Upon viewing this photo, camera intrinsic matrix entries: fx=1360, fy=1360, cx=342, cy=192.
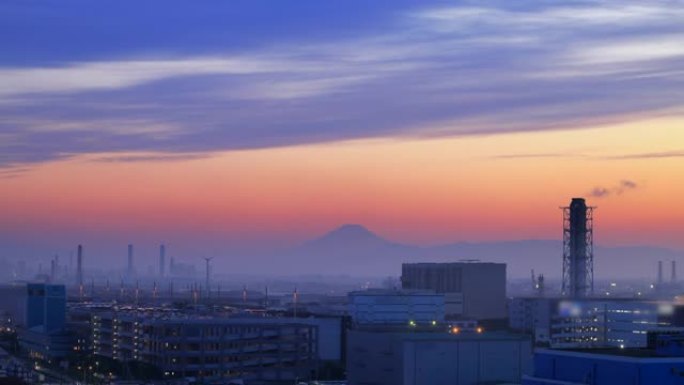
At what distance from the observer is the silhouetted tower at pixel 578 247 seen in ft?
174

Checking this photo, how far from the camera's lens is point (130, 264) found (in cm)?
19600

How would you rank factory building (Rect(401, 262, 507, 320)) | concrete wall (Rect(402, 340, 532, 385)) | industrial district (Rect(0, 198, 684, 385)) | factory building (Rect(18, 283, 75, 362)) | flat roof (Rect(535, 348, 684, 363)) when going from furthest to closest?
factory building (Rect(401, 262, 507, 320))
factory building (Rect(18, 283, 75, 362))
concrete wall (Rect(402, 340, 532, 385))
industrial district (Rect(0, 198, 684, 385))
flat roof (Rect(535, 348, 684, 363))

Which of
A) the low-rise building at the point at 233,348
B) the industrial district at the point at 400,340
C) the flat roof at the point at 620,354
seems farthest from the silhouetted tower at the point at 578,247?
the flat roof at the point at 620,354

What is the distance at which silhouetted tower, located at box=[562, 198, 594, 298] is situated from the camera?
53031 millimetres

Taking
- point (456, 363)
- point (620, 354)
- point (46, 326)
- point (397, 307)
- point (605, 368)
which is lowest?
point (46, 326)

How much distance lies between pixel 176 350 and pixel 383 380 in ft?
47.3

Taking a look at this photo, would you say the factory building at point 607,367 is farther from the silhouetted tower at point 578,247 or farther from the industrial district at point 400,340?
the silhouetted tower at point 578,247

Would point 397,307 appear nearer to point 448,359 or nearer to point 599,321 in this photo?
point 599,321

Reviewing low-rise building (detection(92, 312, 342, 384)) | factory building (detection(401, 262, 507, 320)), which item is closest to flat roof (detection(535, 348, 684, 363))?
low-rise building (detection(92, 312, 342, 384))

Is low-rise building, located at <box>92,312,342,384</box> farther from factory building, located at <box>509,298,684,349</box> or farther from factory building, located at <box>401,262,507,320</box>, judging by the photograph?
factory building, located at <box>401,262,507,320</box>

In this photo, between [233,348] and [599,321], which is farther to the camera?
[599,321]

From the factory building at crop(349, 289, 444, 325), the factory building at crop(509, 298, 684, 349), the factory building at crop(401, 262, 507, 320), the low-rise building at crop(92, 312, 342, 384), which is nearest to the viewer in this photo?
the low-rise building at crop(92, 312, 342, 384)

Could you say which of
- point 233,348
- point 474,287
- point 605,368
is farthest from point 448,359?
point 474,287

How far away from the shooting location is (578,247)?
53.0 meters
